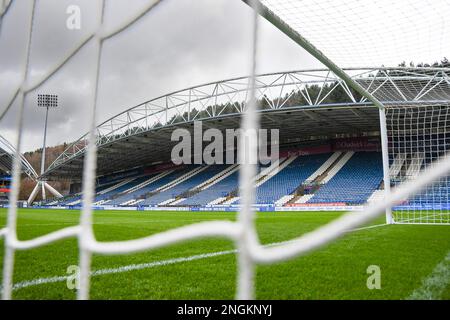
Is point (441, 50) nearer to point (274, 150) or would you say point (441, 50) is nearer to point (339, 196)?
point (339, 196)

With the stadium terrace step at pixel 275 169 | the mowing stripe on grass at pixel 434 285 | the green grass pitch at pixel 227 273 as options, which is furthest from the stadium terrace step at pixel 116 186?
the mowing stripe on grass at pixel 434 285

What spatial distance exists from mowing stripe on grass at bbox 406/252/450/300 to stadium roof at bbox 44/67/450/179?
10533 mm

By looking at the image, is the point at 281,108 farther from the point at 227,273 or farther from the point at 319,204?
the point at 227,273

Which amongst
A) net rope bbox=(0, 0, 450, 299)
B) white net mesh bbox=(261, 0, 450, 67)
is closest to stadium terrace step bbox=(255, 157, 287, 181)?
white net mesh bbox=(261, 0, 450, 67)

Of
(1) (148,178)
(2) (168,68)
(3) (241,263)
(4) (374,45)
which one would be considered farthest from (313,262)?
(1) (148,178)

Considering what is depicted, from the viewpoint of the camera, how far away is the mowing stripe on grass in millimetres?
1990

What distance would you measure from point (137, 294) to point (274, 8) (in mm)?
3717

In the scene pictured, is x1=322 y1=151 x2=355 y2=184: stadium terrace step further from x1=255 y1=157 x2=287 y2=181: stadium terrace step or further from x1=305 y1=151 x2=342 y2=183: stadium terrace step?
x1=255 y1=157 x2=287 y2=181: stadium terrace step

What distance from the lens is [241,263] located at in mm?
970

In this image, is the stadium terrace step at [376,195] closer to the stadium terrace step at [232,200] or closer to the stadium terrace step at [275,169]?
the stadium terrace step at [275,169]

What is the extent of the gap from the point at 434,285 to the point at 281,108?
1581 cm

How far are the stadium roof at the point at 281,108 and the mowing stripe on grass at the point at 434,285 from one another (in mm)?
10533

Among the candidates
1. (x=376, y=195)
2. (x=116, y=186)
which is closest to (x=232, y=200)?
(x=376, y=195)
